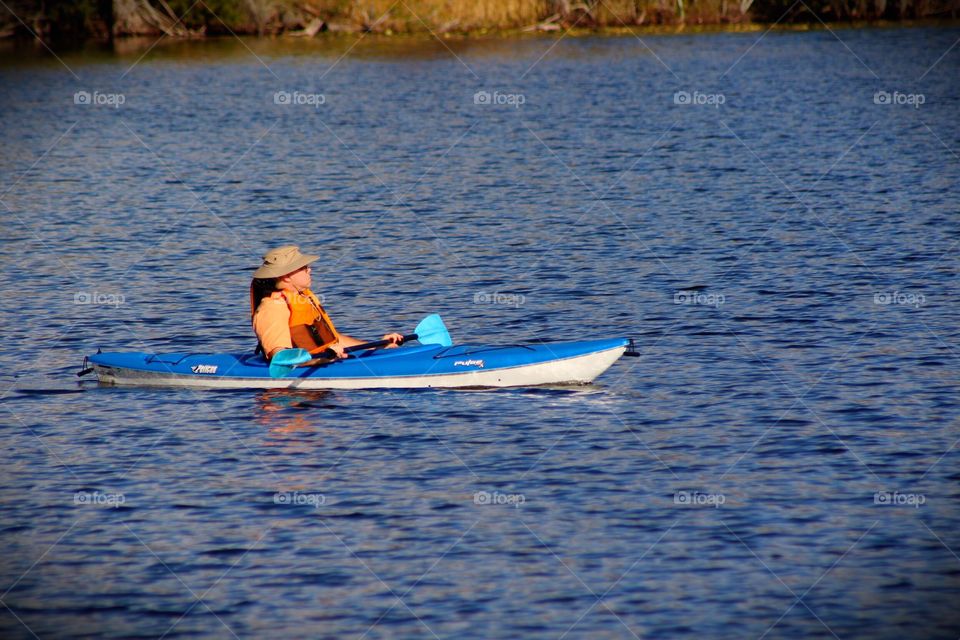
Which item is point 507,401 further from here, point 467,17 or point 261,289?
point 467,17

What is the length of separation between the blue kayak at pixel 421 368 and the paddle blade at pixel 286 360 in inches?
3.6

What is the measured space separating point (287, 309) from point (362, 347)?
773 mm

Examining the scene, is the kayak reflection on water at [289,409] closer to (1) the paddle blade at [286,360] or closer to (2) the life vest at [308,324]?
(1) the paddle blade at [286,360]

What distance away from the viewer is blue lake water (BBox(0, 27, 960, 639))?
856cm

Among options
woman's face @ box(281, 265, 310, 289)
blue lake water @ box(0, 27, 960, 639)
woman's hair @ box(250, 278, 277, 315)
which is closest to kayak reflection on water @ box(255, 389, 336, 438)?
blue lake water @ box(0, 27, 960, 639)

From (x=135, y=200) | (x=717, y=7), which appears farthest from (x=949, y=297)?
(x=717, y=7)

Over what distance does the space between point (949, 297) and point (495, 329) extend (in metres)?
5.45

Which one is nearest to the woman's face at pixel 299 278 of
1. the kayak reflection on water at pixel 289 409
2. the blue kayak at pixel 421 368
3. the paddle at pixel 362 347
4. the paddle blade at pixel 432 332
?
the paddle at pixel 362 347

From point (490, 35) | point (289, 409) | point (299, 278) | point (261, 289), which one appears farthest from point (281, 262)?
point (490, 35)

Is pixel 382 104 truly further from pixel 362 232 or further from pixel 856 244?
pixel 856 244

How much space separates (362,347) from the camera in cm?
1302

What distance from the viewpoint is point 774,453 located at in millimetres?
10969

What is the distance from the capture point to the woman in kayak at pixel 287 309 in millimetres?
12789

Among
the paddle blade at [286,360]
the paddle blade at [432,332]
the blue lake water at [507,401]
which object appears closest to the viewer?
the blue lake water at [507,401]
